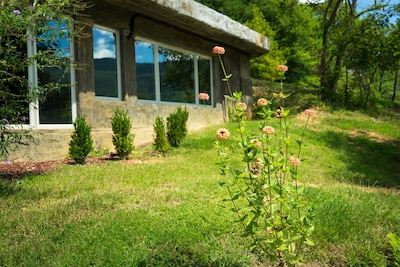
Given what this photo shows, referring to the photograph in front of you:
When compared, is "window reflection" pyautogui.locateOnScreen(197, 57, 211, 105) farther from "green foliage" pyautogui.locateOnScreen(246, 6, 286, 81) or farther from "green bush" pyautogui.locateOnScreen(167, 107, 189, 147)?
"green foliage" pyautogui.locateOnScreen(246, 6, 286, 81)

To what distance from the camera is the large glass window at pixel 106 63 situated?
7754mm

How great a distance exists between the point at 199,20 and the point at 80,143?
4.51 meters

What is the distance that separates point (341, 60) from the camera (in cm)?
1605

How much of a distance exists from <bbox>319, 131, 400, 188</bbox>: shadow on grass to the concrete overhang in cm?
388

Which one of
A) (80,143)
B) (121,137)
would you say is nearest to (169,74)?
(121,137)

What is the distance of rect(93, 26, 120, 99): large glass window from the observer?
305 inches

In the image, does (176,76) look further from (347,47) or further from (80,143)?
(347,47)

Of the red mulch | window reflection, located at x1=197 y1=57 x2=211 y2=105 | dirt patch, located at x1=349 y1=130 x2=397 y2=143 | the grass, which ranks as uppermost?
window reflection, located at x1=197 y1=57 x2=211 y2=105

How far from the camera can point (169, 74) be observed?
10.1 m

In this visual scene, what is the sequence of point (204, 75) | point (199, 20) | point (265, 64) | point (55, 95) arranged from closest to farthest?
point (55, 95), point (199, 20), point (204, 75), point (265, 64)

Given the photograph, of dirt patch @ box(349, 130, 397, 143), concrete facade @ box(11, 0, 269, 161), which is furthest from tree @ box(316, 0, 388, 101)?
concrete facade @ box(11, 0, 269, 161)

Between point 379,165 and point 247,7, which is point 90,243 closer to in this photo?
point 379,165

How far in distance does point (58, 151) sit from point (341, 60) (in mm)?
13409

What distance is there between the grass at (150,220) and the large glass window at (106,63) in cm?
235
